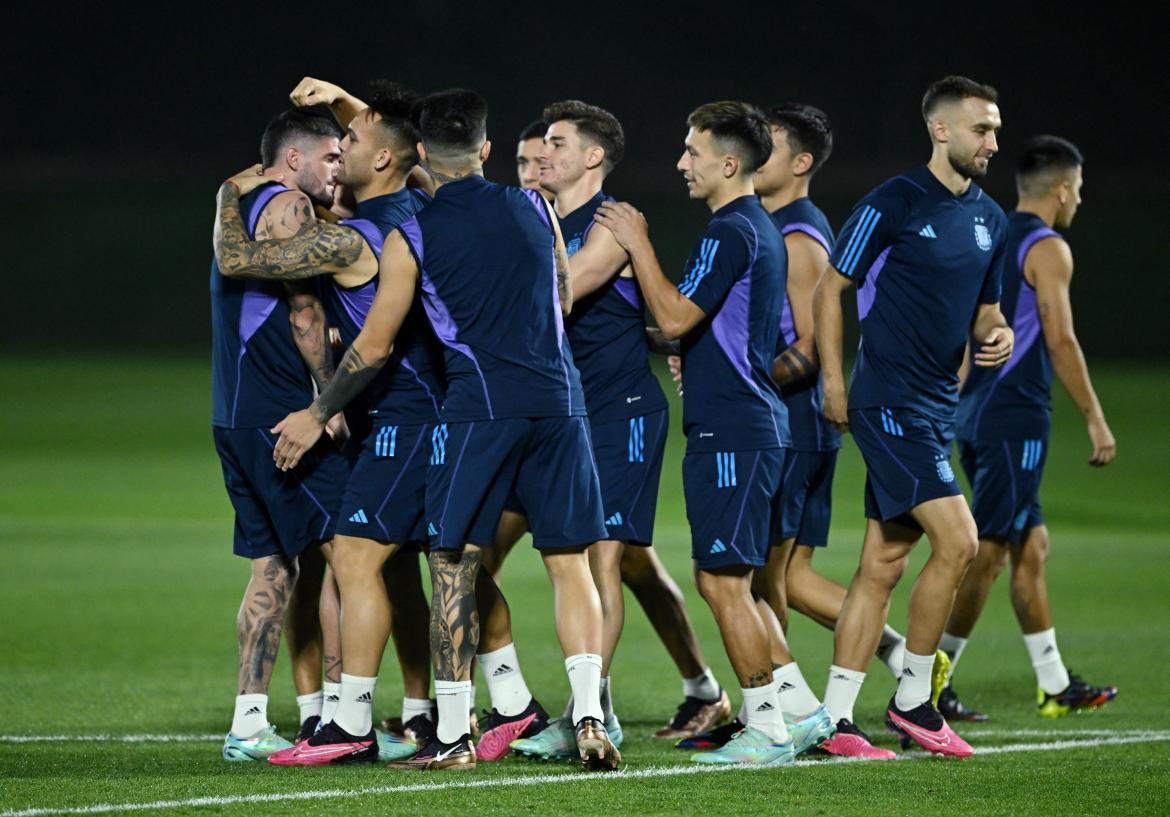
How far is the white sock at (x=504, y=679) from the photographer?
6.56 m

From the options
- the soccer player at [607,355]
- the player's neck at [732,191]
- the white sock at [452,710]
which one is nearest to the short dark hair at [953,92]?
the player's neck at [732,191]

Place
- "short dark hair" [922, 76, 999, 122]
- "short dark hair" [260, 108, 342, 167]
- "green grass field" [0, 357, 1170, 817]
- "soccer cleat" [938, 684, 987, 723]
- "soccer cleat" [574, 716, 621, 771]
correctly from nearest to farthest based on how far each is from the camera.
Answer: "green grass field" [0, 357, 1170, 817] < "soccer cleat" [574, 716, 621, 771] < "short dark hair" [922, 76, 999, 122] < "short dark hair" [260, 108, 342, 167] < "soccer cleat" [938, 684, 987, 723]

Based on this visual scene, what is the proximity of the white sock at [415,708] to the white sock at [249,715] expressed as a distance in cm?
54

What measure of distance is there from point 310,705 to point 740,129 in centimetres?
286

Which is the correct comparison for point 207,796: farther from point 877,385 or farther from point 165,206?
point 165,206

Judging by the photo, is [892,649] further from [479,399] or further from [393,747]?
[479,399]

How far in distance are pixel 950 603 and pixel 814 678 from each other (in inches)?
99.4

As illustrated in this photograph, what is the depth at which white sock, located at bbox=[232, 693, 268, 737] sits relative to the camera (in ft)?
21.3

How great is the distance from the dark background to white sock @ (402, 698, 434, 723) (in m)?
24.5

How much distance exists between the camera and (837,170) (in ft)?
104

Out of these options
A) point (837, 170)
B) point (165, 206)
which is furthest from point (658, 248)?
point (165, 206)

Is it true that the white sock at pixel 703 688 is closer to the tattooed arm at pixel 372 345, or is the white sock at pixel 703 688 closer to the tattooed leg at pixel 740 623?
the tattooed leg at pixel 740 623

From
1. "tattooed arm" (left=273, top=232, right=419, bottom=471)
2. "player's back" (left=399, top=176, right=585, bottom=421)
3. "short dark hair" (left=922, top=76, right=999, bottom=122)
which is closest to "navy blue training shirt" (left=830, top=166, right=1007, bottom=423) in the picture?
"short dark hair" (left=922, top=76, right=999, bottom=122)

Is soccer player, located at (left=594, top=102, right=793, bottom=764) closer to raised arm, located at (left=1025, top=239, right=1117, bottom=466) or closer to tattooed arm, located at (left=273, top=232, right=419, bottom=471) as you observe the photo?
tattooed arm, located at (left=273, top=232, right=419, bottom=471)
